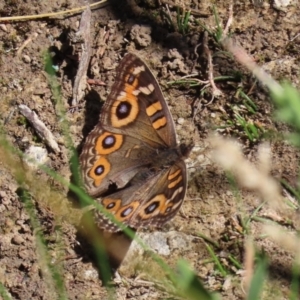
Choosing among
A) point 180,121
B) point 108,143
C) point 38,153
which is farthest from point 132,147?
point 38,153

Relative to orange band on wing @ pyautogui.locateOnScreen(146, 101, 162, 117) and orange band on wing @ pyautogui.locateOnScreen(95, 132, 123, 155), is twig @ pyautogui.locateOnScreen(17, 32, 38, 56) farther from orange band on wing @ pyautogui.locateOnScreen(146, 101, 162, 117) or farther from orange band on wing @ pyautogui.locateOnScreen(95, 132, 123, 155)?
orange band on wing @ pyautogui.locateOnScreen(146, 101, 162, 117)

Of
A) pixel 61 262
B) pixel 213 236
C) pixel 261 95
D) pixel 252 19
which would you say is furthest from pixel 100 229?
pixel 252 19

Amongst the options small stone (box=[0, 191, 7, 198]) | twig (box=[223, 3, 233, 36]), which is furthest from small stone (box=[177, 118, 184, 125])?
small stone (box=[0, 191, 7, 198])

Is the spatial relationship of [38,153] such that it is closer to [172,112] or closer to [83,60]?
[83,60]

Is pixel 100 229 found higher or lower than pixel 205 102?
lower

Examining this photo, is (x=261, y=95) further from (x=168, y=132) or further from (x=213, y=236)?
(x=213, y=236)

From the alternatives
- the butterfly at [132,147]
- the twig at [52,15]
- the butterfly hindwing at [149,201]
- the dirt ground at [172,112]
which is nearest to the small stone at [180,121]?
the dirt ground at [172,112]

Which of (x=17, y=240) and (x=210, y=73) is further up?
(x=210, y=73)
